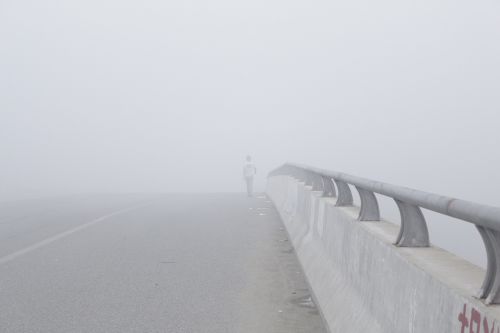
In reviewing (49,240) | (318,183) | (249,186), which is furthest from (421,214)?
(249,186)

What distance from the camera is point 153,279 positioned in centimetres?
965

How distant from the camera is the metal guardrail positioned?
3.51 meters

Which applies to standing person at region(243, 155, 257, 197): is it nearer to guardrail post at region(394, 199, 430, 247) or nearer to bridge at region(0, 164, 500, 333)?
bridge at region(0, 164, 500, 333)

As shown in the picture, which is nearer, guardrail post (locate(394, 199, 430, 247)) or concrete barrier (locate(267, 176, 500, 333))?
concrete barrier (locate(267, 176, 500, 333))

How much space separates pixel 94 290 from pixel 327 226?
2680 mm

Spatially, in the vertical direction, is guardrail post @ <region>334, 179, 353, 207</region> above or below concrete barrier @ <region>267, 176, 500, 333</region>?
above

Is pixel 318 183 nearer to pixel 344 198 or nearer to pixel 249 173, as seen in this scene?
pixel 344 198

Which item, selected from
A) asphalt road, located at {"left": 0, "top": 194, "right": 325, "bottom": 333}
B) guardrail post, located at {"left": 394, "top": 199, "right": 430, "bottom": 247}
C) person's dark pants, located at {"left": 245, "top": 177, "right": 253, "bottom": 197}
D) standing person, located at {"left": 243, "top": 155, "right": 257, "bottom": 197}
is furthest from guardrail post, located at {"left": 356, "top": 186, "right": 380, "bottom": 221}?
standing person, located at {"left": 243, "top": 155, "right": 257, "bottom": 197}

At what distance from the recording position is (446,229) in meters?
33.6

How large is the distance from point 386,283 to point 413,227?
517 mm

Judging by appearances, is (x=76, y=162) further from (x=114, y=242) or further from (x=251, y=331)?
(x=251, y=331)

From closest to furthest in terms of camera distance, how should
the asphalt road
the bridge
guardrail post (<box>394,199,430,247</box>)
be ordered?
the bridge
guardrail post (<box>394,199,430,247</box>)
the asphalt road

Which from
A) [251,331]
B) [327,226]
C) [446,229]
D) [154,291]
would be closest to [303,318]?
[251,331]

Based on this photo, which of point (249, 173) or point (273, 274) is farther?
point (249, 173)
